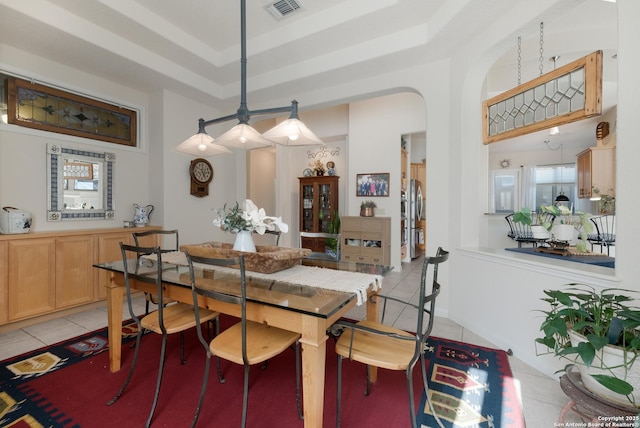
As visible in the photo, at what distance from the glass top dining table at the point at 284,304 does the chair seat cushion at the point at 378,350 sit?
188mm

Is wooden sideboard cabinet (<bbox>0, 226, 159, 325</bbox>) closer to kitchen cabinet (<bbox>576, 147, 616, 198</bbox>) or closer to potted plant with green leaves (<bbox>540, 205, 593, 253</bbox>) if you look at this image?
potted plant with green leaves (<bbox>540, 205, 593, 253</bbox>)

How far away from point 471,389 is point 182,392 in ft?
5.84

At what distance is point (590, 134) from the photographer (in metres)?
6.21

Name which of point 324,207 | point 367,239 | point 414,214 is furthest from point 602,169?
point 324,207

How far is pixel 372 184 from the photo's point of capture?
5465mm

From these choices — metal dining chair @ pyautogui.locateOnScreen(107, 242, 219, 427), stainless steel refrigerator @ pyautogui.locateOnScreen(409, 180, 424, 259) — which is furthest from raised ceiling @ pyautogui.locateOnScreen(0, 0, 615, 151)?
stainless steel refrigerator @ pyautogui.locateOnScreen(409, 180, 424, 259)

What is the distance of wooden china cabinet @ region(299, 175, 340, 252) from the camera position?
20.1ft

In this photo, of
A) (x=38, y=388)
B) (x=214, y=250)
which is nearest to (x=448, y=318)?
(x=214, y=250)

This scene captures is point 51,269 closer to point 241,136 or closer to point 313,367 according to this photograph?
point 241,136

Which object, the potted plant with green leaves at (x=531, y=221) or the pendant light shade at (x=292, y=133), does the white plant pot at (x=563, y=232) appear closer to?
the potted plant with green leaves at (x=531, y=221)

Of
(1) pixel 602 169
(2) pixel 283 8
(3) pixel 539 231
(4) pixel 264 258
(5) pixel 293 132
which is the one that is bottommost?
(4) pixel 264 258

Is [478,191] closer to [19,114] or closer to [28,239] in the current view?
[28,239]

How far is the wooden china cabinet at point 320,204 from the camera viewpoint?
6141 millimetres

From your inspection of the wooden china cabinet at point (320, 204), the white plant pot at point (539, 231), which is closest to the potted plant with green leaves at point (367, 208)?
the wooden china cabinet at point (320, 204)
